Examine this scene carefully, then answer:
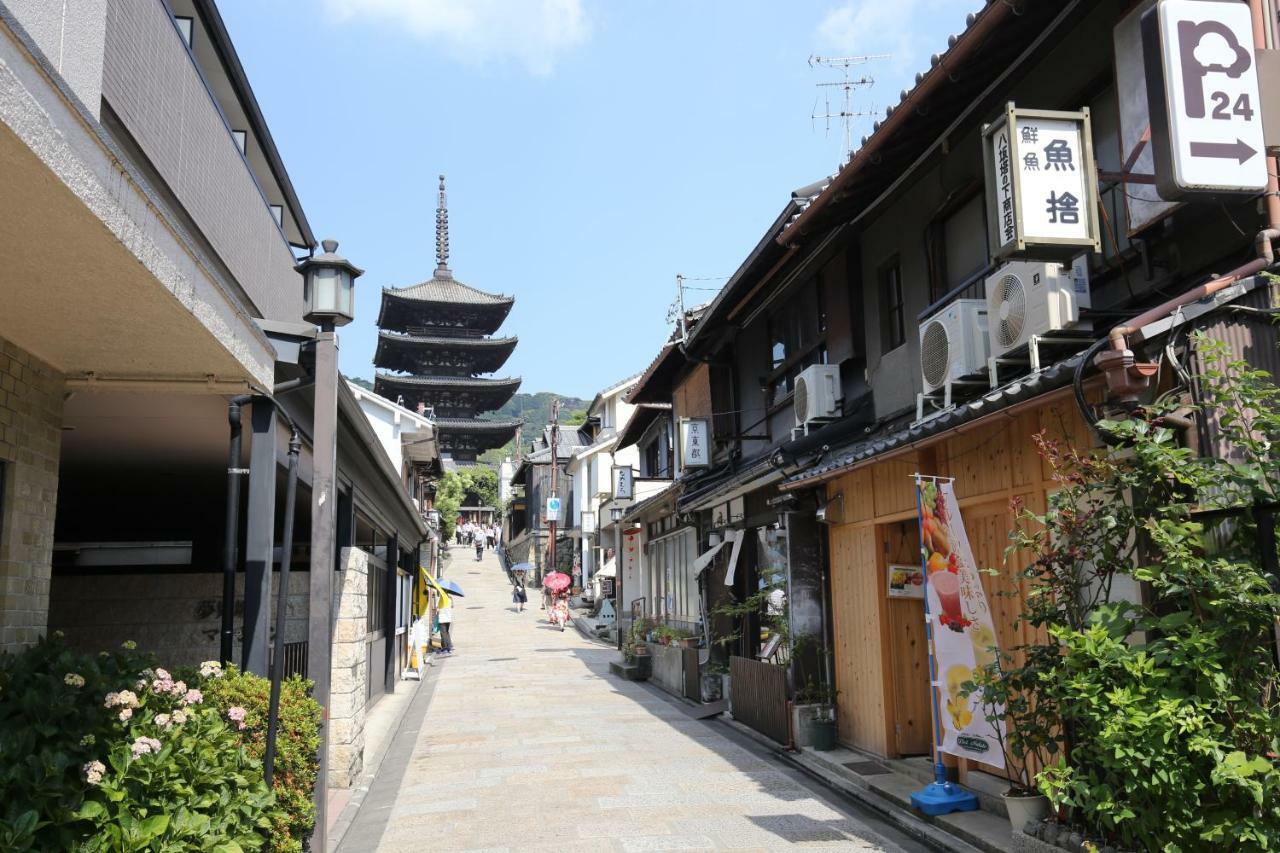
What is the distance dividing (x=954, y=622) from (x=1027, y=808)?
65.9 inches

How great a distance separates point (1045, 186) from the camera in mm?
6535

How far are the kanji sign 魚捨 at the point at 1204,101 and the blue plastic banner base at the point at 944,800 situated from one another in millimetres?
4757

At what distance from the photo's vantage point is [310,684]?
7.44 m

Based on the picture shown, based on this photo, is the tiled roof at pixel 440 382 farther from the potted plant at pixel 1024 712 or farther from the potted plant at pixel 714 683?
the potted plant at pixel 1024 712

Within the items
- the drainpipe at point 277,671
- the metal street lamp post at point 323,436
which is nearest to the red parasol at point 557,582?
the metal street lamp post at point 323,436

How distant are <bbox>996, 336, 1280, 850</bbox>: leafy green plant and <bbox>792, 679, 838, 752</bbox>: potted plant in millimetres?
Answer: 5321

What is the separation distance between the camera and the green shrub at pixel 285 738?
6.00 meters

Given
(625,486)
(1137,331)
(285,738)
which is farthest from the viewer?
(625,486)

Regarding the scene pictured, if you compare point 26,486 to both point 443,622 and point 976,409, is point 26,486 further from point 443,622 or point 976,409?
point 443,622

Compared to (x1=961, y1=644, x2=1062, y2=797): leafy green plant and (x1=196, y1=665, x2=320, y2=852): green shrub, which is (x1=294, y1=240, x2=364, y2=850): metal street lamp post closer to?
(x1=196, y1=665, x2=320, y2=852): green shrub

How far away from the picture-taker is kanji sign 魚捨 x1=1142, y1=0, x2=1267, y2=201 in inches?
219

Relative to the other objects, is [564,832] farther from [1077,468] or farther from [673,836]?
[1077,468]

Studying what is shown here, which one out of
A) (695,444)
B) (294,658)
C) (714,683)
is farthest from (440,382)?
(294,658)

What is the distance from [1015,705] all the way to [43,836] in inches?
199
